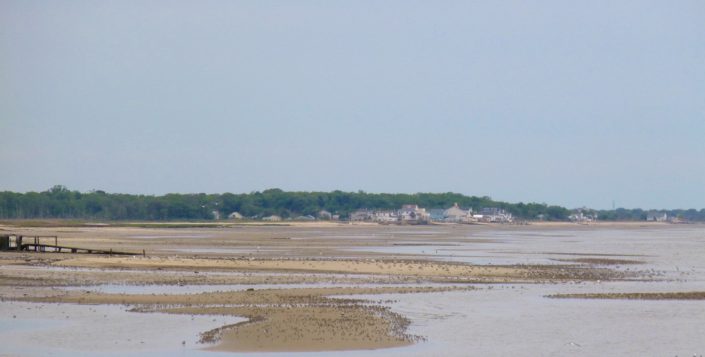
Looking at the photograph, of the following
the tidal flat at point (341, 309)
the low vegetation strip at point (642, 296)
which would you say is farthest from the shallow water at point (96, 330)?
the low vegetation strip at point (642, 296)

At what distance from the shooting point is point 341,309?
25781 millimetres

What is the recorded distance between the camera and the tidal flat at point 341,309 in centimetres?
2073

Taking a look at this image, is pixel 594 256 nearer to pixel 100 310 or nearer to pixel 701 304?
pixel 701 304

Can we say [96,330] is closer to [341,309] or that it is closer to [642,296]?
[341,309]

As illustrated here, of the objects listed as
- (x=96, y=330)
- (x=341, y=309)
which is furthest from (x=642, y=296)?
(x=96, y=330)

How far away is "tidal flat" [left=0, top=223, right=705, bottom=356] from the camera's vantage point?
2073 centimetres

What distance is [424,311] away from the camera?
1041 inches

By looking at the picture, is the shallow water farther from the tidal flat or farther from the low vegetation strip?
the low vegetation strip

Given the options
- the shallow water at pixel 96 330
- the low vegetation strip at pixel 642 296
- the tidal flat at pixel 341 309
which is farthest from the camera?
the low vegetation strip at pixel 642 296

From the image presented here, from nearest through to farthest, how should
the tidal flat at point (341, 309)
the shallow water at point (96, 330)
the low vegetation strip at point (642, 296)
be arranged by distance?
the shallow water at point (96, 330), the tidal flat at point (341, 309), the low vegetation strip at point (642, 296)

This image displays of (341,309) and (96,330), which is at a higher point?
(341,309)

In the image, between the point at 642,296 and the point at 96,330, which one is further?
the point at 642,296

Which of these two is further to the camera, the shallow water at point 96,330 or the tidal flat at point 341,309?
the tidal flat at point 341,309

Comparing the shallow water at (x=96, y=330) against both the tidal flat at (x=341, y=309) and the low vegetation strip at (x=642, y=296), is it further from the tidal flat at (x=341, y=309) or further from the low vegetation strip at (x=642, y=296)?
the low vegetation strip at (x=642, y=296)
